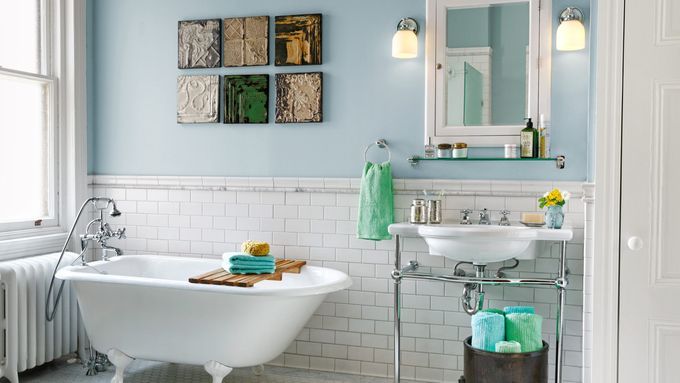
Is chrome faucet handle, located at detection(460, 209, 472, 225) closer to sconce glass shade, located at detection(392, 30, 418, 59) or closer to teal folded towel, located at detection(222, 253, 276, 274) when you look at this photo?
sconce glass shade, located at detection(392, 30, 418, 59)

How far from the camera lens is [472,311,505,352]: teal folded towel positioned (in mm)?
3416

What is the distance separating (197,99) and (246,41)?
0.52 metres

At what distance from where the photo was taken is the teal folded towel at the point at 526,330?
341 cm

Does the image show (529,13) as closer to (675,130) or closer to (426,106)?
(426,106)

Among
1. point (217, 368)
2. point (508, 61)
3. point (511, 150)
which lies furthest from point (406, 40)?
point (217, 368)

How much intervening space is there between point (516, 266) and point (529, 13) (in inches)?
58.2

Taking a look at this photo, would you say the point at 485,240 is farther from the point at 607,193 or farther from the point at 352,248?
the point at 352,248

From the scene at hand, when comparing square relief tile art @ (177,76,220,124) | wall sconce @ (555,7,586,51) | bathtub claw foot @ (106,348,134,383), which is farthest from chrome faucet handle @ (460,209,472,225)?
bathtub claw foot @ (106,348,134,383)

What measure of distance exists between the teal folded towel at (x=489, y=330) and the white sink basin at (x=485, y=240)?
29 centimetres

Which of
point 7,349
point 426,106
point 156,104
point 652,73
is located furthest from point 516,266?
point 7,349

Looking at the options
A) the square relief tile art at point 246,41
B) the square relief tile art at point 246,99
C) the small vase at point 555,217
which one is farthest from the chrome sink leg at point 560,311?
the square relief tile art at point 246,41

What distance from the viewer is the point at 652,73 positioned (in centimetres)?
301

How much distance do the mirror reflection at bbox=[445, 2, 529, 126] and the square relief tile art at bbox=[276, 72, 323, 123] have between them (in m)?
0.84

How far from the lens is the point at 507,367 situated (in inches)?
132
